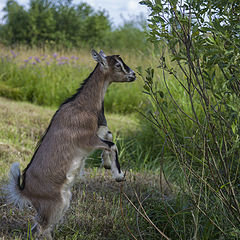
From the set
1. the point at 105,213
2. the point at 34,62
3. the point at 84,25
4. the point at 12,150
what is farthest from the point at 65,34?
the point at 105,213

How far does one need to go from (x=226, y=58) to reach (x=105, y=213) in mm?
1910

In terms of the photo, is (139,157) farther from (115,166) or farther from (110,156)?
(115,166)

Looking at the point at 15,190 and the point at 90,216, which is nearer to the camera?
the point at 15,190

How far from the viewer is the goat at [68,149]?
265 centimetres

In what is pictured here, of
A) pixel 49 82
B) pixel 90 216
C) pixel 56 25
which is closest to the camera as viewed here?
pixel 90 216

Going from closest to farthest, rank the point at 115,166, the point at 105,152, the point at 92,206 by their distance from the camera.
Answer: the point at 115,166 → the point at 105,152 → the point at 92,206

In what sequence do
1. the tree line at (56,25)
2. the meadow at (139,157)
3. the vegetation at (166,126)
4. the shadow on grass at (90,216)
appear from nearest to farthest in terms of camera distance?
the vegetation at (166,126)
the meadow at (139,157)
the shadow on grass at (90,216)
the tree line at (56,25)

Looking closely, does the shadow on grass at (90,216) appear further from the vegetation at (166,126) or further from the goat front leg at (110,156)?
the goat front leg at (110,156)

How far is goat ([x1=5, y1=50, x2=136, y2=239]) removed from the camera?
2654 millimetres

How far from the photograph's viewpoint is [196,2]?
2562 millimetres

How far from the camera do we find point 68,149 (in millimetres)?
2678

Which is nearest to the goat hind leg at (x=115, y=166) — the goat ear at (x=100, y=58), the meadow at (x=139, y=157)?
the meadow at (x=139, y=157)

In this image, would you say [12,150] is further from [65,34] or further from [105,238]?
[65,34]

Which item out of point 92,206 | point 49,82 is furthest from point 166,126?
point 49,82
